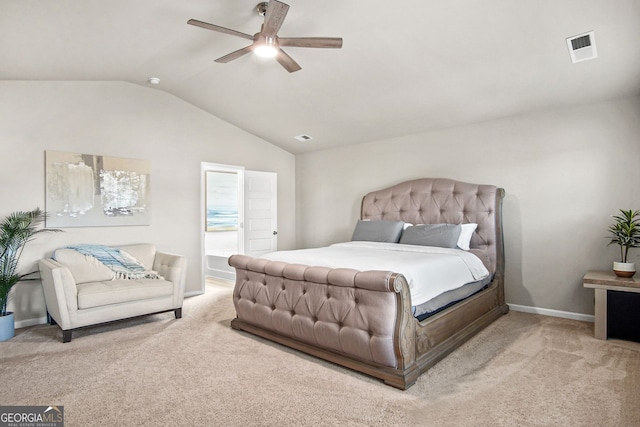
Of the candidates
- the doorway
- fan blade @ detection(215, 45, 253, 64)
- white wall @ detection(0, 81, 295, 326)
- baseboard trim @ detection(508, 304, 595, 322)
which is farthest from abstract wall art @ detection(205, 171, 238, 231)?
baseboard trim @ detection(508, 304, 595, 322)

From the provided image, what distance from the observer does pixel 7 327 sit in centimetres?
345

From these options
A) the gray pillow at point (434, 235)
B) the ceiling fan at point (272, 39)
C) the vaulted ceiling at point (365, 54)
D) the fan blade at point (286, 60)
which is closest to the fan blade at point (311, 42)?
the ceiling fan at point (272, 39)

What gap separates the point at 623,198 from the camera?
3.59 metres

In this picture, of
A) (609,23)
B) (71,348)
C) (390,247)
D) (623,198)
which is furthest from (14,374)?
(623,198)

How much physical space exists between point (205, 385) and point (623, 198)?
4.25m

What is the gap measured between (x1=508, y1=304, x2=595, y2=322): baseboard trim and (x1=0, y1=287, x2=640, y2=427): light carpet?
1.18 ft

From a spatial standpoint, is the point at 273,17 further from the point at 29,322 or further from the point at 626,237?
the point at 29,322

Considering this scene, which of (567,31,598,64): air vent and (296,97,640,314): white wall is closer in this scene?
(567,31,598,64): air vent

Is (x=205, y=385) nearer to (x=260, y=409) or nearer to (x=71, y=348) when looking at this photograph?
(x=260, y=409)

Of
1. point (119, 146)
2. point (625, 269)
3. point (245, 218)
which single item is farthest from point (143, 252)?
point (625, 269)

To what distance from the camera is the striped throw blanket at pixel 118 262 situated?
3.99 metres

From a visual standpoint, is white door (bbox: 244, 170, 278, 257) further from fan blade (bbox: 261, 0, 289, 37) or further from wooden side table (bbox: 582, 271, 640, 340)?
wooden side table (bbox: 582, 271, 640, 340)

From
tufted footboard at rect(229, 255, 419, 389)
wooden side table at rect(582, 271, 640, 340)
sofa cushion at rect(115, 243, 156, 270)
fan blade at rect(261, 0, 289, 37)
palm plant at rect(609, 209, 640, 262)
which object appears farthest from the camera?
sofa cushion at rect(115, 243, 156, 270)

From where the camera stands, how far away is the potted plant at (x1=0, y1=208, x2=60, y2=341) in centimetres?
344
